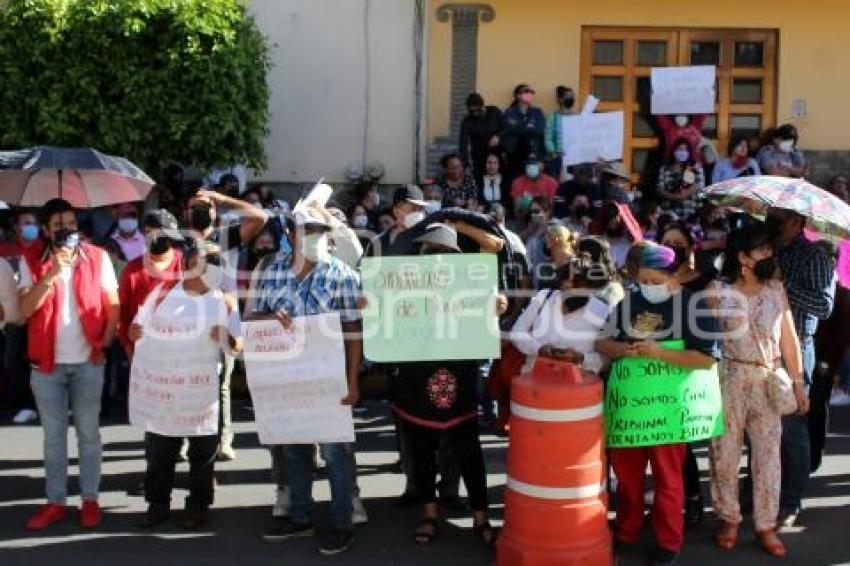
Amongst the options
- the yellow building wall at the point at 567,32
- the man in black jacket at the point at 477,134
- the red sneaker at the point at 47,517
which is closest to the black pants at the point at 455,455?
the red sneaker at the point at 47,517

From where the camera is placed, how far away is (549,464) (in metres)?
5.81

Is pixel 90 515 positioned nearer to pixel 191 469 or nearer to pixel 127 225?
pixel 191 469

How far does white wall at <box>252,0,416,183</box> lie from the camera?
13367 mm

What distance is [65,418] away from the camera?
265 inches

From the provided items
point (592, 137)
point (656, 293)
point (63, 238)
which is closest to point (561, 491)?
point (656, 293)

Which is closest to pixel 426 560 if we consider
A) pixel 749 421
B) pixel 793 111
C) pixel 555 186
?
pixel 749 421

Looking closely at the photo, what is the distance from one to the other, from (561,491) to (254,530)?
1.89m

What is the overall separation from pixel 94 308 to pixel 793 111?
9.79m

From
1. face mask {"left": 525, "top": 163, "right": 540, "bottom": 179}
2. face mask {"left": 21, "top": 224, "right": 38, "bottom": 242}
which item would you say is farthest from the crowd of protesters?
face mask {"left": 525, "top": 163, "right": 540, "bottom": 179}

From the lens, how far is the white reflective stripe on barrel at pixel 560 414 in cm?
579

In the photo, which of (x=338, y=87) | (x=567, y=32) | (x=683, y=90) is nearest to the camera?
(x=683, y=90)

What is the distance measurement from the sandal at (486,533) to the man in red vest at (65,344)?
Answer: 7.15 feet

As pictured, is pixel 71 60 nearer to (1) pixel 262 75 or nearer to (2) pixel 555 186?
(1) pixel 262 75

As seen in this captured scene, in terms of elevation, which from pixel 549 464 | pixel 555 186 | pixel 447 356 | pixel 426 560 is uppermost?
pixel 555 186
